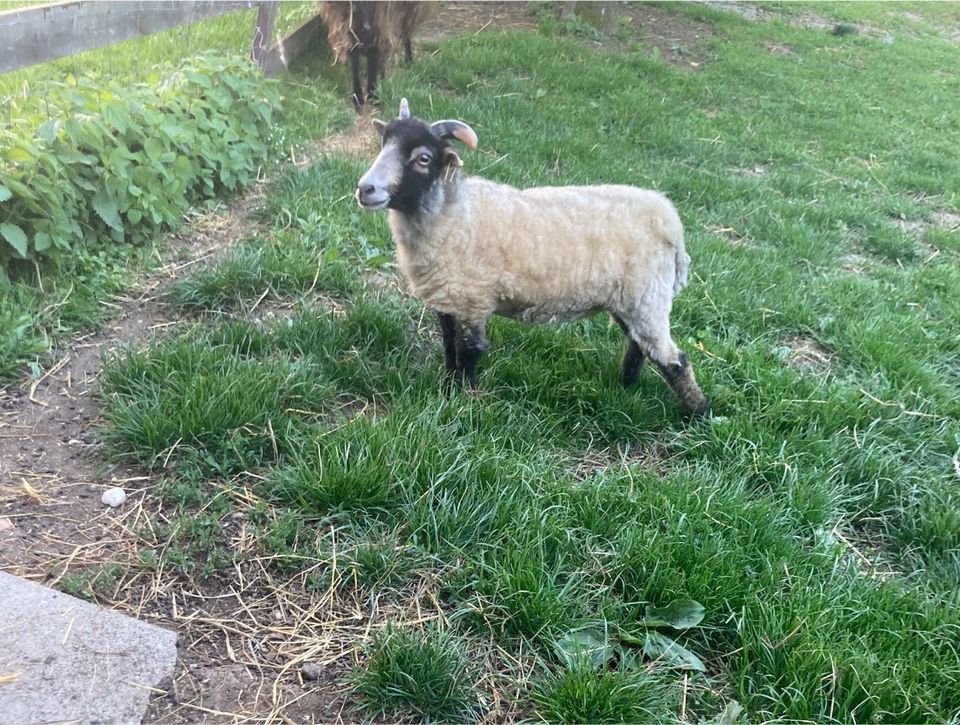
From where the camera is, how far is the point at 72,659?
2236mm

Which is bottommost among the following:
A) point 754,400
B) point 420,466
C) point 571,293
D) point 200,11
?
point 754,400

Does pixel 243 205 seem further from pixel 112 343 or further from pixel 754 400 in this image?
pixel 754 400

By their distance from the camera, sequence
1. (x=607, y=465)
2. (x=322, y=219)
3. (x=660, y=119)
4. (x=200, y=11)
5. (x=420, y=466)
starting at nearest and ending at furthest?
(x=420, y=466) → (x=607, y=465) → (x=322, y=219) → (x=200, y=11) → (x=660, y=119)

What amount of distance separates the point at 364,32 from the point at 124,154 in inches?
129

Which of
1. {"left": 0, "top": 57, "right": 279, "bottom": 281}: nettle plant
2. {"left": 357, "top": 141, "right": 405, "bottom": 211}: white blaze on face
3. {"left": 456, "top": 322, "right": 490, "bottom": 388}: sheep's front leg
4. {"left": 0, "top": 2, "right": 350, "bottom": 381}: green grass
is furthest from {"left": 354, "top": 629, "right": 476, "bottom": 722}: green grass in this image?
{"left": 0, "top": 57, "right": 279, "bottom": 281}: nettle plant

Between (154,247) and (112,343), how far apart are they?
39.0 inches

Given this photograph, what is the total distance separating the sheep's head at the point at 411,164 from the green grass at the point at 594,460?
2.76 ft

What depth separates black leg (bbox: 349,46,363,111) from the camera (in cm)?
706

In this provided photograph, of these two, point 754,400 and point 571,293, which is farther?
point 754,400

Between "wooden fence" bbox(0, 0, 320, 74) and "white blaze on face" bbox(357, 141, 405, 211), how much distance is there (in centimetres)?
210

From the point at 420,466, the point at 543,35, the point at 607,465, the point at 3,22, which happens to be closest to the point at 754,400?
the point at 607,465

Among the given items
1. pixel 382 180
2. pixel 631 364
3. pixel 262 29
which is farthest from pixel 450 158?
pixel 262 29

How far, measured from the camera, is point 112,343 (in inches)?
154

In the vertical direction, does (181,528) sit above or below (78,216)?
below
